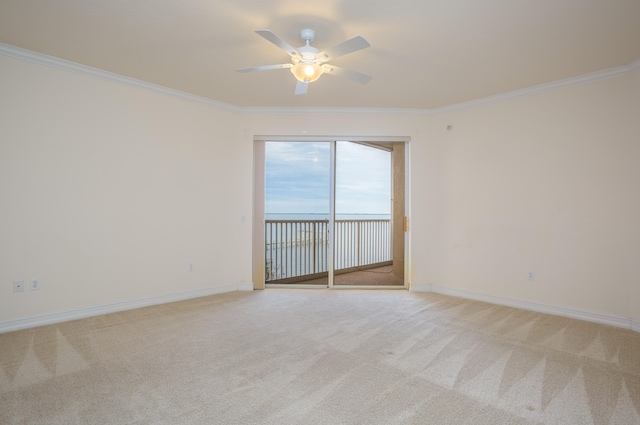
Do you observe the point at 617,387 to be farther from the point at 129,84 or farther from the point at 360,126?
the point at 129,84

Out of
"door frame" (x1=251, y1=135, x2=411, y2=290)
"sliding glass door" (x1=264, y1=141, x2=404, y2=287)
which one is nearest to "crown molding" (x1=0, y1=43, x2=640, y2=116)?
"door frame" (x1=251, y1=135, x2=411, y2=290)

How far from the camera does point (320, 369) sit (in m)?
2.31

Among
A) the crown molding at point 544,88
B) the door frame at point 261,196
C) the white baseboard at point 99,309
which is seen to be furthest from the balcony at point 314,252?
the crown molding at point 544,88

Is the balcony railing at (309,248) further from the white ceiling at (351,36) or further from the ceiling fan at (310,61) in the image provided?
the ceiling fan at (310,61)

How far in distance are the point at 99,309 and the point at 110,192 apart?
4.11 ft

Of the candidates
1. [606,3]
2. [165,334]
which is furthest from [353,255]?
[606,3]

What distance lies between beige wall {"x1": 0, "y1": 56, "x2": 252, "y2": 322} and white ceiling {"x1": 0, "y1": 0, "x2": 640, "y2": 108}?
0.41 meters

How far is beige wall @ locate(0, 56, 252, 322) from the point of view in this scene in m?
3.09

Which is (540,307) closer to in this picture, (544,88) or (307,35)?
(544,88)

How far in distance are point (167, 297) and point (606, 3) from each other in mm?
4916

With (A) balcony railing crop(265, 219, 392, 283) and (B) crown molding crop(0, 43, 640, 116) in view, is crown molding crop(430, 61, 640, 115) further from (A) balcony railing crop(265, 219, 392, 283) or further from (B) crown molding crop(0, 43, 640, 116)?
(A) balcony railing crop(265, 219, 392, 283)

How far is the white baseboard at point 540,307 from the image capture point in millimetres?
3290

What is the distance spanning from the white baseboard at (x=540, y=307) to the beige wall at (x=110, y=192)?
2.70 metres

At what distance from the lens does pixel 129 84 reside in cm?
373
